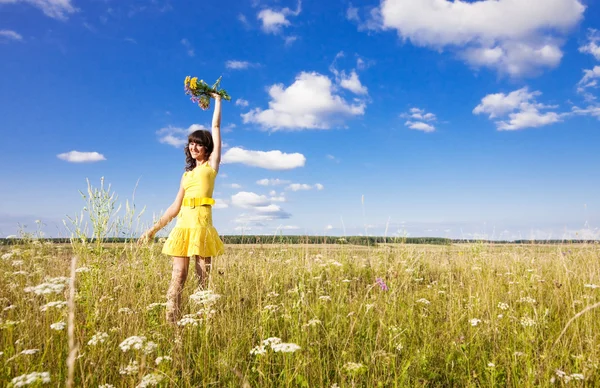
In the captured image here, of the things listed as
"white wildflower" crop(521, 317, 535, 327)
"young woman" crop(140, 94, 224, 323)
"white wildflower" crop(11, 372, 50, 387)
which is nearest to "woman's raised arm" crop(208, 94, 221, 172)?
"young woman" crop(140, 94, 224, 323)

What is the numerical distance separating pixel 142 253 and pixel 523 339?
177 inches

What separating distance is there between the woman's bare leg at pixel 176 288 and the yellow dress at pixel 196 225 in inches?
6.2

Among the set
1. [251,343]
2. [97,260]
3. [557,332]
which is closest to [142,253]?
[97,260]

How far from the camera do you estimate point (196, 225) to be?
4668 mm

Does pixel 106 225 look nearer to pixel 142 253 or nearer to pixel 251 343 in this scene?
pixel 142 253

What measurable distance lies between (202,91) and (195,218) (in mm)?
2097

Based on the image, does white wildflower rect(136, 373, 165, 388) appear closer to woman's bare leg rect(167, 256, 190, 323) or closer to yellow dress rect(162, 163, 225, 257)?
woman's bare leg rect(167, 256, 190, 323)

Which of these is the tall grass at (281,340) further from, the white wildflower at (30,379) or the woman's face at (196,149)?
the woman's face at (196,149)

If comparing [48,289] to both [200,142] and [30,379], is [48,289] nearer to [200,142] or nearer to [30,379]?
[30,379]

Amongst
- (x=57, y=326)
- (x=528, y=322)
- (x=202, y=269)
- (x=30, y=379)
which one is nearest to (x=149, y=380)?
(x=30, y=379)

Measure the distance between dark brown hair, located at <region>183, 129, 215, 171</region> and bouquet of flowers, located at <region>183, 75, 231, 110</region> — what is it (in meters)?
0.79

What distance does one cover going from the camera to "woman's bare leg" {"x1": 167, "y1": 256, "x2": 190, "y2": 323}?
14.0ft

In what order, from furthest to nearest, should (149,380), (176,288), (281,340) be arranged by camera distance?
(176,288) → (281,340) → (149,380)

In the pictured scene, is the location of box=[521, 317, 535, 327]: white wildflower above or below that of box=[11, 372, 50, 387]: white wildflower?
below
